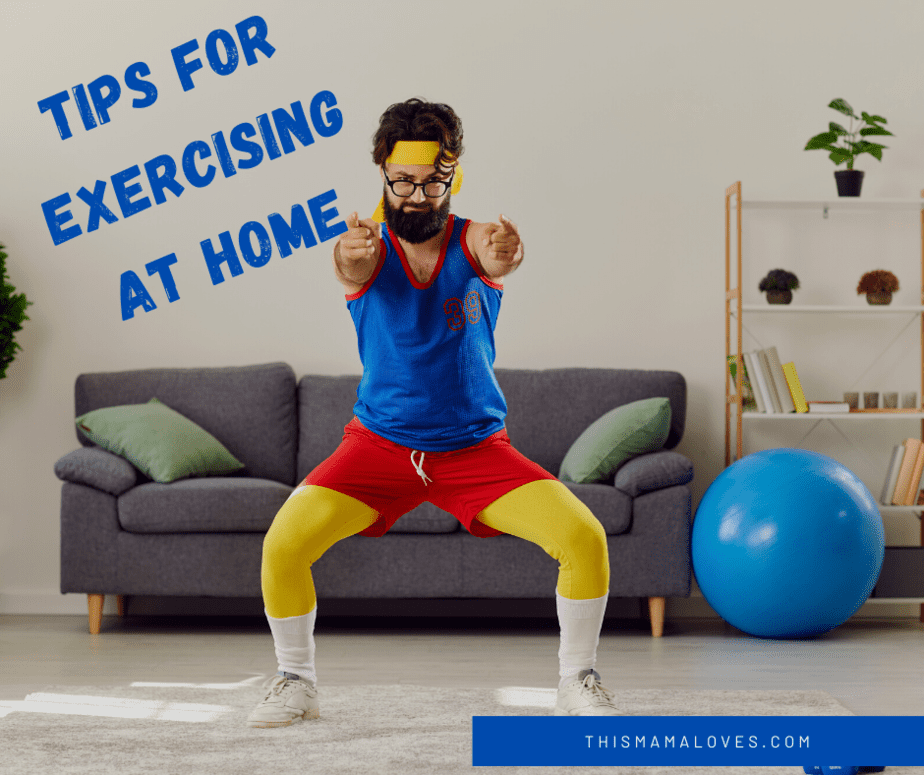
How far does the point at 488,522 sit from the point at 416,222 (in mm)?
636

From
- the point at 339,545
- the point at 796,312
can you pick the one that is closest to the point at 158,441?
the point at 339,545

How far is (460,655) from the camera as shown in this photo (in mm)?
3057

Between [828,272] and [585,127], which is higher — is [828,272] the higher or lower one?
the lower one

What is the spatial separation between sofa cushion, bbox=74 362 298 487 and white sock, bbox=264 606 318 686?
1695 mm

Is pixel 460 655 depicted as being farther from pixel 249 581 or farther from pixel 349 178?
pixel 349 178

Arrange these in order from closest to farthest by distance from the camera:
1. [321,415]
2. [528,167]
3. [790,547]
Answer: [790,547] < [321,415] < [528,167]

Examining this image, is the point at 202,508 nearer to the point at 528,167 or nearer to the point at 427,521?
the point at 427,521

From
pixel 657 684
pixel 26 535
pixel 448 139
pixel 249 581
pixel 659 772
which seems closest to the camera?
pixel 659 772

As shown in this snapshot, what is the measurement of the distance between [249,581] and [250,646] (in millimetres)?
227

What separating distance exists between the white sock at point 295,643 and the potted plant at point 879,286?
272cm

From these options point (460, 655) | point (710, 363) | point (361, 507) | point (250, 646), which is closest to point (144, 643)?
point (250, 646)

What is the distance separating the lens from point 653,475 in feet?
10.9

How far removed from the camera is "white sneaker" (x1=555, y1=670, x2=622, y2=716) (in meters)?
2.04

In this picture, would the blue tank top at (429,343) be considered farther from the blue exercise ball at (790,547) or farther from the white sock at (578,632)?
the blue exercise ball at (790,547)
